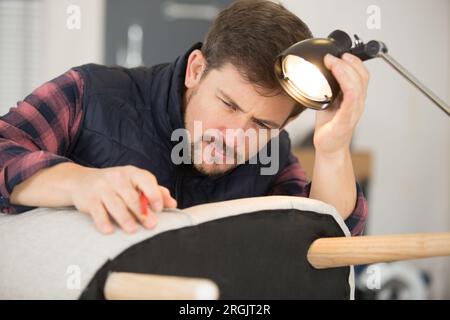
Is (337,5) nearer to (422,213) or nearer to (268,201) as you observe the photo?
(422,213)

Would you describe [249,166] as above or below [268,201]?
below

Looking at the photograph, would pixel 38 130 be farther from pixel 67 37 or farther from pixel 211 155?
pixel 67 37

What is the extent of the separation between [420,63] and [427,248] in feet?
10.9

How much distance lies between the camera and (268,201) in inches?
32.9

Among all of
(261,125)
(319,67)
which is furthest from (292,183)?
(319,67)

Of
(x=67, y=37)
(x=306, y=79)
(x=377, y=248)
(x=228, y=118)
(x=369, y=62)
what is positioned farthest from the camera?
(x=369, y=62)

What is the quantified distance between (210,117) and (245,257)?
56 centimetres

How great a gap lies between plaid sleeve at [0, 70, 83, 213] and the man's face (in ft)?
0.79

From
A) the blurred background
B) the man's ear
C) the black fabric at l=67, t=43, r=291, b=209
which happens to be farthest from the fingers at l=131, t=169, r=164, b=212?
the blurred background

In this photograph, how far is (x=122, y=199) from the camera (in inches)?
30.0

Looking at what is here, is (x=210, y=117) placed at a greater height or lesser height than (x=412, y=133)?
greater

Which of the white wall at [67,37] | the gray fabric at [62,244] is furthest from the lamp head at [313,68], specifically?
the white wall at [67,37]

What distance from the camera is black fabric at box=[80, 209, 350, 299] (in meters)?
0.74
